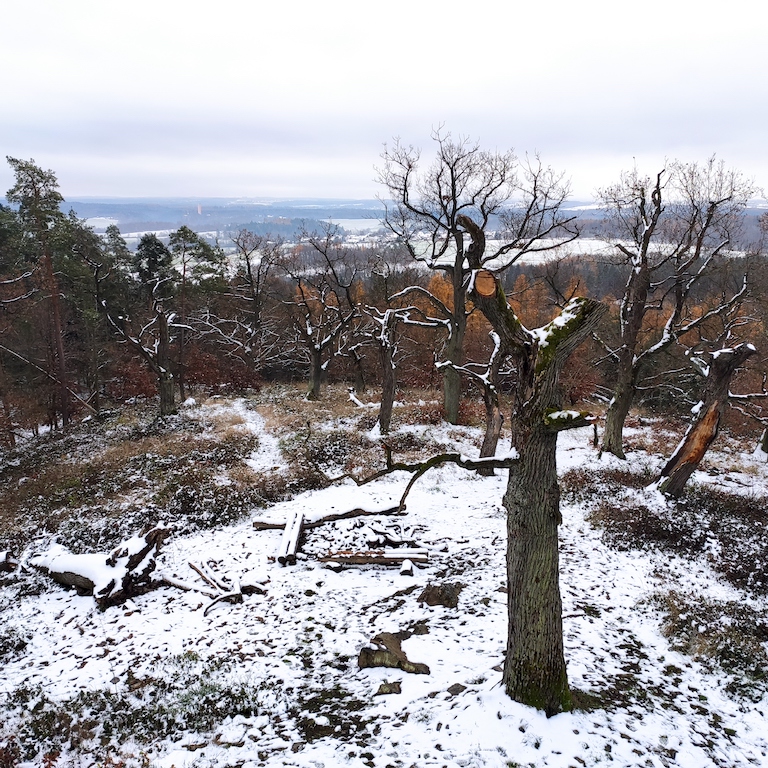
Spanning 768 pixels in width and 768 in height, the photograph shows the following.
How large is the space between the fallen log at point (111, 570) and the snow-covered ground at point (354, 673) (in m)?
0.28

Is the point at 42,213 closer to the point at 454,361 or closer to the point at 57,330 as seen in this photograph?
the point at 57,330

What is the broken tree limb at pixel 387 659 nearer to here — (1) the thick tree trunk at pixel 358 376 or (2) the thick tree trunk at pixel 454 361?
(2) the thick tree trunk at pixel 454 361

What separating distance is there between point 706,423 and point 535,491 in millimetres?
9988

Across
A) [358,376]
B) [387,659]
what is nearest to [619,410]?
[387,659]

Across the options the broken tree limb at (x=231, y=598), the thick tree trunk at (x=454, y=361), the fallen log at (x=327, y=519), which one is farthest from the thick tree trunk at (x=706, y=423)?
the broken tree limb at (x=231, y=598)

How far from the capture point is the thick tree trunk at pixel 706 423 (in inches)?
448

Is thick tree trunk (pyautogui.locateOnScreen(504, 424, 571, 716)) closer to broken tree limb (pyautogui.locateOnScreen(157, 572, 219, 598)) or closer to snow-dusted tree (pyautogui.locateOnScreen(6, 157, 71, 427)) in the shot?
broken tree limb (pyautogui.locateOnScreen(157, 572, 219, 598))

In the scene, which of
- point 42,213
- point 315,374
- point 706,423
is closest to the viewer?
point 706,423

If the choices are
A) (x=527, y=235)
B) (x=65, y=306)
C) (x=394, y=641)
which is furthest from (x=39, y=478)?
(x=527, y=235)

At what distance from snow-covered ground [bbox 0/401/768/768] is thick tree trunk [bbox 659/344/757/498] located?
10.5 feet

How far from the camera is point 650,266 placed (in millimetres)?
13797

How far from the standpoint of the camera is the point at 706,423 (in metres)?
12.0

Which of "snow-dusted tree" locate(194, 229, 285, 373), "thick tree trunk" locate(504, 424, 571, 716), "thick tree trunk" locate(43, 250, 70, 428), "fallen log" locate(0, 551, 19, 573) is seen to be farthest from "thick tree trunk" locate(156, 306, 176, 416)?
"thick tree trunk" locate(504, 424, 571, 716)

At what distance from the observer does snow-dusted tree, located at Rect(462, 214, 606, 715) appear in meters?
4.57
